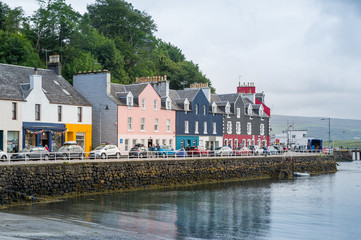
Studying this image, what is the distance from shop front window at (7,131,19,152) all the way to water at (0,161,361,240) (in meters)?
12.5

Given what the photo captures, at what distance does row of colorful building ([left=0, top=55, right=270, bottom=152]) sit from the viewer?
158 feet

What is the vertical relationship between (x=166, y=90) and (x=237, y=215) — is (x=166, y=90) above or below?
above

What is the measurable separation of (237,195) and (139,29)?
64.0m

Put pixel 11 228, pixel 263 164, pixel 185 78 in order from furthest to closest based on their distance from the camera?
pixel 185 78 < pixel 263 164 < pixel 11 228

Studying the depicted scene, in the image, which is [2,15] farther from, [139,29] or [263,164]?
[263,164]

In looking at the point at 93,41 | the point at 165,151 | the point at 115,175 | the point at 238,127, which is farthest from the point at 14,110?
the point at 238,127

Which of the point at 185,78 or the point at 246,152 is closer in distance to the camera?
the point at 246,152

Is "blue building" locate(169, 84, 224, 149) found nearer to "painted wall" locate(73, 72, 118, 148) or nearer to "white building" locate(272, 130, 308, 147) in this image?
"painted wall" locate(73, 72, 118, 148)

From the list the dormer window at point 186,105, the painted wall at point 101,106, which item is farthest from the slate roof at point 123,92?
the dormer window at point 186,105

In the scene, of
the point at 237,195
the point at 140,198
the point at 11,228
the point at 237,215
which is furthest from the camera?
the point at 237,195

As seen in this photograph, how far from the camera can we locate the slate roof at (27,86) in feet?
157

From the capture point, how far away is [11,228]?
75.9 feet

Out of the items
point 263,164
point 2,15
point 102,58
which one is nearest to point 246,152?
point 263,164

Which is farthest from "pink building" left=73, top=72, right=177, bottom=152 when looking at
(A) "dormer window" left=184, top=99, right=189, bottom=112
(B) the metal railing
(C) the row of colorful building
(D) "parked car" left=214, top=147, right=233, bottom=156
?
(D) "parked car" left=214, top=147, right=233, bottom=156
